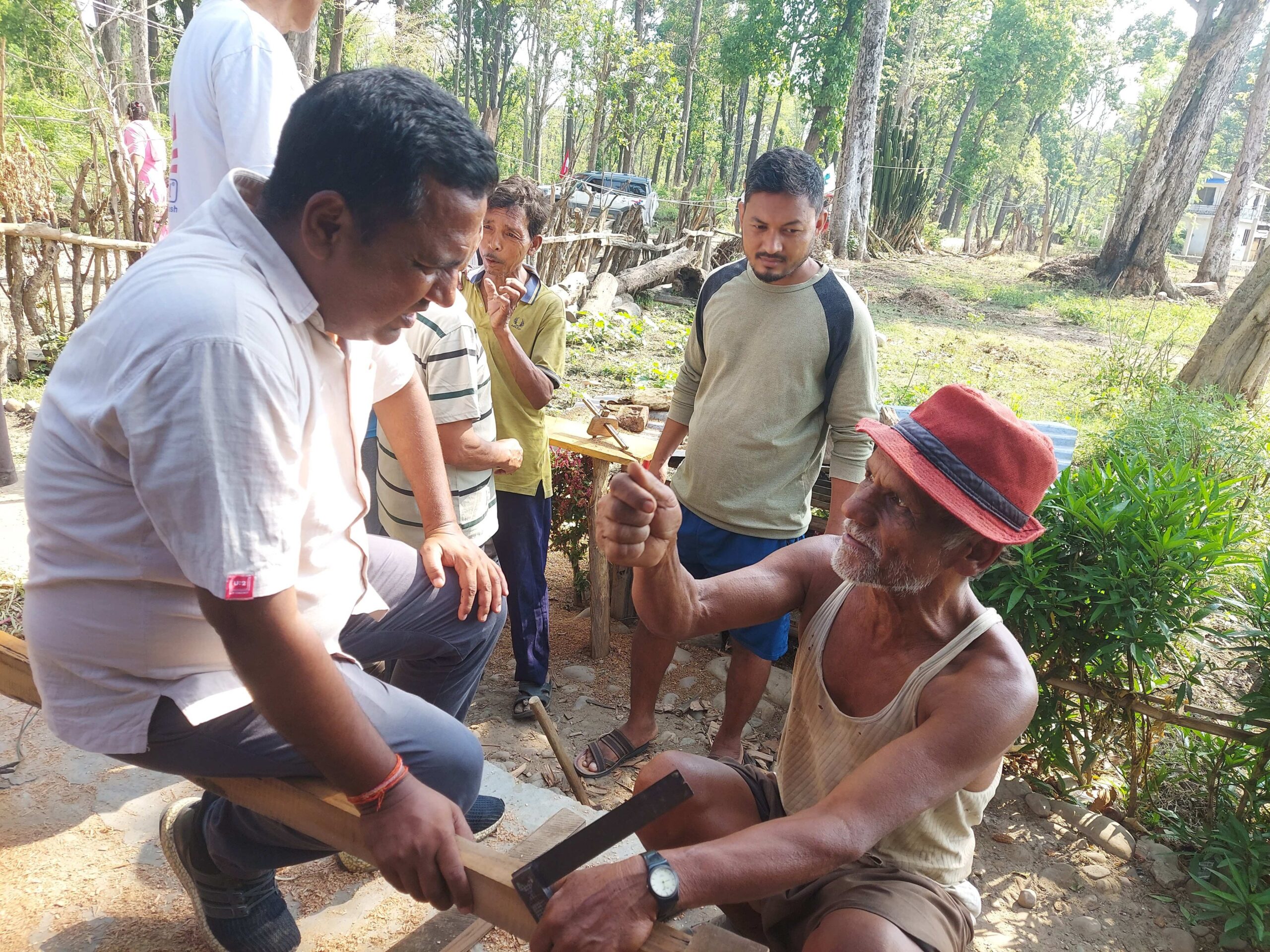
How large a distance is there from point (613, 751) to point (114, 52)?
2108 centimetres

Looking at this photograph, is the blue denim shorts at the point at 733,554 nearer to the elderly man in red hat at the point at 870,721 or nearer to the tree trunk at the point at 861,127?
the elderly man in red hat at the point at 870,721

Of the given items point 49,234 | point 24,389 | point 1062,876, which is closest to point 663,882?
point 1062,876

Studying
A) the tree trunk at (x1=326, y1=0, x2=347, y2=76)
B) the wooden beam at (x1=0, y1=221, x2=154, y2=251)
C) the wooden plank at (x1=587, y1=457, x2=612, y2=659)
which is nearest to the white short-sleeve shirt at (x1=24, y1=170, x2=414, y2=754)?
the wooden plank at (x1=587, y1=457, x2=612, y2=659)

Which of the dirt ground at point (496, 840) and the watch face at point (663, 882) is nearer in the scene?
the watch face at point (663, 882)

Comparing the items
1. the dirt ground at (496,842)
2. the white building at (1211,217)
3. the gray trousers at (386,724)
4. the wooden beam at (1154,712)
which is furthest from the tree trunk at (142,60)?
the white building at (1211,217)

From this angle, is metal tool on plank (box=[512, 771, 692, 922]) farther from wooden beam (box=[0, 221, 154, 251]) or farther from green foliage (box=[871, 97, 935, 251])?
green foliage (box=[871, 97, 935, 251])

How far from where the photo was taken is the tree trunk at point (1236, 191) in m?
18.4

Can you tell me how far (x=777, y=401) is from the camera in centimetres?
328

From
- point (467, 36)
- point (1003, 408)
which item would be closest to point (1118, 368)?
point (1003, 408)

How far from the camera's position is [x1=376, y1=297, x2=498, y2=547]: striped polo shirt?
2.83 meters

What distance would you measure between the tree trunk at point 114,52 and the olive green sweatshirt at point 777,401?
1068 cm

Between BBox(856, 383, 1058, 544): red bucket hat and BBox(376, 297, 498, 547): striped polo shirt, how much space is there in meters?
1.58

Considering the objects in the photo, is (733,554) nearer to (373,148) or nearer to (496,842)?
(496,842)

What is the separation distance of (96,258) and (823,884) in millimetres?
7205
